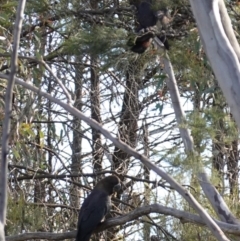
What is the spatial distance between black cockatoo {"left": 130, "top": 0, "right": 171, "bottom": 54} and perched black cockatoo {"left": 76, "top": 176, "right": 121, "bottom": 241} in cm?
99

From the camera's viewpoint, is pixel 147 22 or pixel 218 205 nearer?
pixel 218 205

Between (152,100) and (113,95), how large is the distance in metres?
0.46

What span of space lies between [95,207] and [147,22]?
1.17 meters

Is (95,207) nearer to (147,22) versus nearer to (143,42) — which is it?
(143,42)

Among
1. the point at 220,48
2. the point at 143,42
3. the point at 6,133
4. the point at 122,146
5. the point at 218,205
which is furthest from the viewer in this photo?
the point at 143,42

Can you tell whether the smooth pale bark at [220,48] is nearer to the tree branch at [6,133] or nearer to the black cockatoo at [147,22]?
the black cockatoo at [147,22]

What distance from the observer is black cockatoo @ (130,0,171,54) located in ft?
14.3

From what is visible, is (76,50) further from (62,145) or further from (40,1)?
(62,145)

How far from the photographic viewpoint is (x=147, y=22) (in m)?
4.54

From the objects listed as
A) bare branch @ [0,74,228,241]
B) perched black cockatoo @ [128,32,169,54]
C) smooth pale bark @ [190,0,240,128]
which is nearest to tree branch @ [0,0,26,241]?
bare branch @ [0,74,228,241]

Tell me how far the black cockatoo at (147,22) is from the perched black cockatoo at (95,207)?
99cm

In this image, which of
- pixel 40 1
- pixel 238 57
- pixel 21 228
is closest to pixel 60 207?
pixel 21 228

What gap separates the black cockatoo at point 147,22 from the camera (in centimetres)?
435

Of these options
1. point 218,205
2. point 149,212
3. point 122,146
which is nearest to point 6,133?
point 122,146
